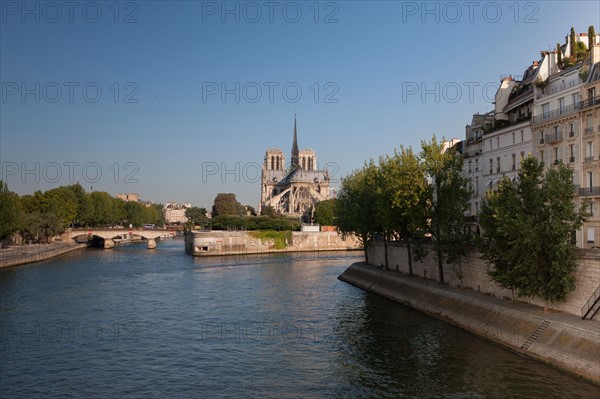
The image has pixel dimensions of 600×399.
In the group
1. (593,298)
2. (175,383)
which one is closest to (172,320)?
(175,383)

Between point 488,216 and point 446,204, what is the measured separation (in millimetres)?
8312

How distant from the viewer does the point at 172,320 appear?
37938 millimetres

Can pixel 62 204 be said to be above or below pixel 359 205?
Result: above

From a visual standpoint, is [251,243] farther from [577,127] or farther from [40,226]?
[577,127]

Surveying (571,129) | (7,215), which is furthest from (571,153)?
(7,215)

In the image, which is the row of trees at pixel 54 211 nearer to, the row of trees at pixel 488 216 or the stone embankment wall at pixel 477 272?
the row of trees at pixel 488 216

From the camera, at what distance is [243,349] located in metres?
29.8

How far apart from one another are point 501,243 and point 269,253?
76.8 meters

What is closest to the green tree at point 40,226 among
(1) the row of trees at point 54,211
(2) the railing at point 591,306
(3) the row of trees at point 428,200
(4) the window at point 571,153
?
(1) the row of trees at point 54,211

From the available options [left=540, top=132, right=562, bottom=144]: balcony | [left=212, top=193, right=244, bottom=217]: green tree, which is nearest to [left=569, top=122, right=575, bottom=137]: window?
[left=540, top=132, right=562, bottom=144]: balcony

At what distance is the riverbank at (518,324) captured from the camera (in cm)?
2330

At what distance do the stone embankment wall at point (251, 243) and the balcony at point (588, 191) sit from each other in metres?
56.7

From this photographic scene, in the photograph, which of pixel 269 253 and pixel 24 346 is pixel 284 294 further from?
pixel 269 253

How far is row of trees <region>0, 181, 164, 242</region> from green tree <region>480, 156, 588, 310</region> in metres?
72.3
